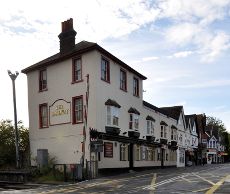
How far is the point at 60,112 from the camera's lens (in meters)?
34.3

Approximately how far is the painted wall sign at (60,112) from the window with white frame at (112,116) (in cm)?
340

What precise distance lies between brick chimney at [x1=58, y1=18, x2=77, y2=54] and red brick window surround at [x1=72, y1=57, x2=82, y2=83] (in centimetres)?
207

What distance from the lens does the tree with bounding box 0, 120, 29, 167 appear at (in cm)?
3547

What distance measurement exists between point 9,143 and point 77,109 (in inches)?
346

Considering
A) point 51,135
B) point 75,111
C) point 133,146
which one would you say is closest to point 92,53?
point 75,111

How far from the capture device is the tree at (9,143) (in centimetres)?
3547

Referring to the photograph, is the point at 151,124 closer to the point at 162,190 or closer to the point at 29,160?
the point at 29,160

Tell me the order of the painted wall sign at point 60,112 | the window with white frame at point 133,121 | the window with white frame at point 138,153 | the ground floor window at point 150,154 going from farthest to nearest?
the ground floor window at point 150,154 < the window with white frame at point 138,153 < the window with white frame at point 133,121 < the painted wall sign at point 60,112

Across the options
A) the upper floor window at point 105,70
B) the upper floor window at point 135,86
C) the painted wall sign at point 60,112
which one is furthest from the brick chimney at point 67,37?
the upper floor window at point 135,86

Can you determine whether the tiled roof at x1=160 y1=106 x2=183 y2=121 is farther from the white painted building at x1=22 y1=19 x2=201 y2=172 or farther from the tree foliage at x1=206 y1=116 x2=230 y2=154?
the tree foliage at x1=206 y1=116 x2=230 y2=154

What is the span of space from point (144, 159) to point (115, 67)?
11.5m

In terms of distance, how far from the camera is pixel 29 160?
36.1 m

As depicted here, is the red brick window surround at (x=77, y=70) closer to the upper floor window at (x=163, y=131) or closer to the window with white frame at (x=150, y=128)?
the window with white frame at (x=150, y=128)

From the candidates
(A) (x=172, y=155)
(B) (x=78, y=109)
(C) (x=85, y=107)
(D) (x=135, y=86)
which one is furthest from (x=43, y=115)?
(A) (x=172, y=155)
